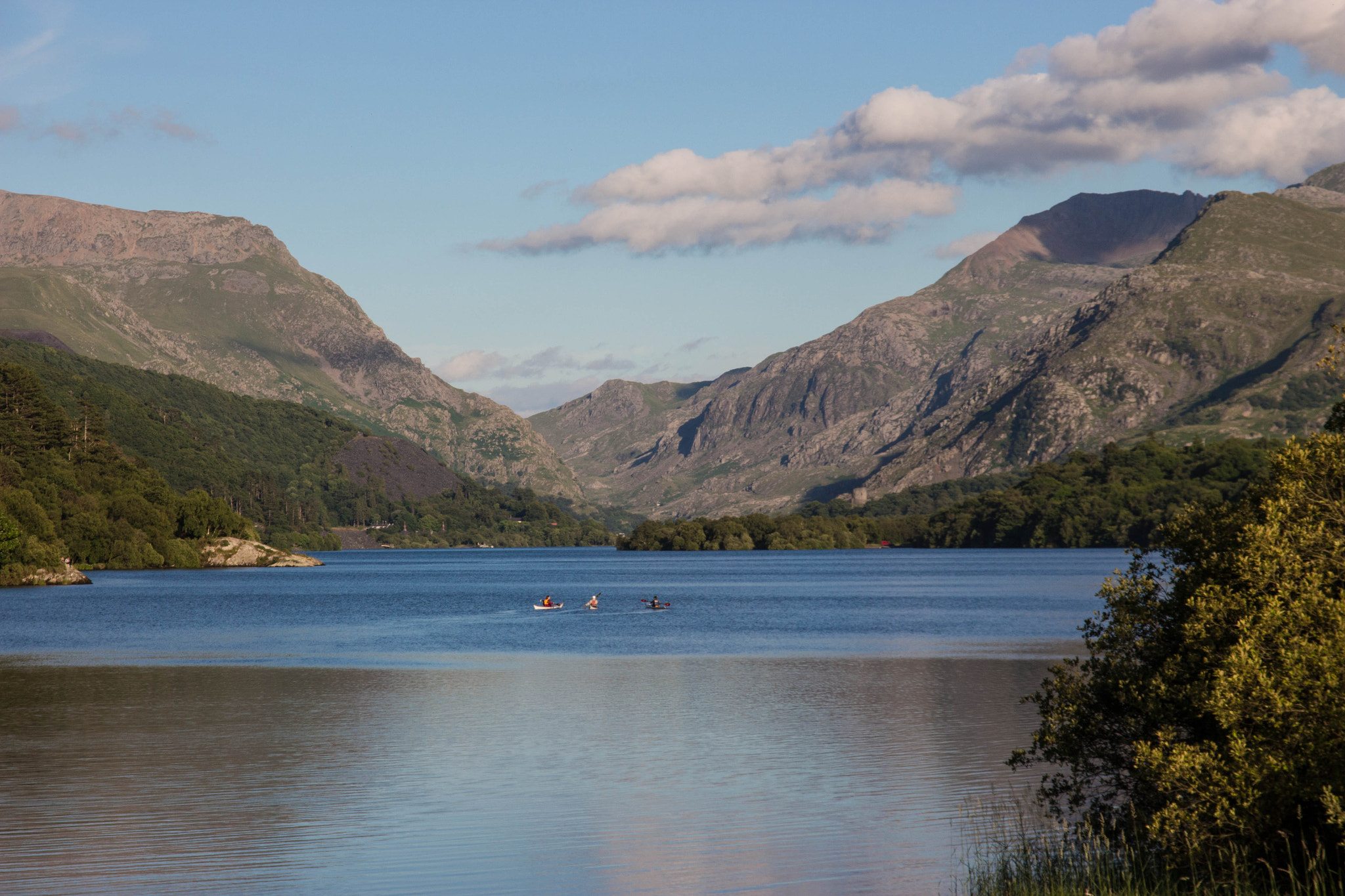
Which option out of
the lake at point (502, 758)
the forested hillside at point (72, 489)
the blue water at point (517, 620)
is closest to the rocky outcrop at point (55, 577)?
the forested hillside at point (72, 489)

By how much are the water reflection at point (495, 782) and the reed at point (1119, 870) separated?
119cm

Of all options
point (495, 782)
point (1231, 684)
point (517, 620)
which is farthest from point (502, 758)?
point (517, 620)

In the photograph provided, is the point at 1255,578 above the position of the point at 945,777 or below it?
above

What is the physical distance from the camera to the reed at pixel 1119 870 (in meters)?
18.0

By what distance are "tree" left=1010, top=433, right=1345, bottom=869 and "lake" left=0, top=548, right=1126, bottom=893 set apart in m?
4.32

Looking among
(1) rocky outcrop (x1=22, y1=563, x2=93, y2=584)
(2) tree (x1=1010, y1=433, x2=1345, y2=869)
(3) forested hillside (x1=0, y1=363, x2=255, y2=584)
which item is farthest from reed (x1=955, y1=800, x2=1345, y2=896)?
(3) forested hillside (x1=0, y1=363, x2=255, y2=584)

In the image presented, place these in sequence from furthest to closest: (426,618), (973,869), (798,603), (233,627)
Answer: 1. (798,603)
2. (426,618)
3. (233,627)
4. (973,869)

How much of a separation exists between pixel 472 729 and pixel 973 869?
73.2 feet

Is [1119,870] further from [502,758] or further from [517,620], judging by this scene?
[517,620]

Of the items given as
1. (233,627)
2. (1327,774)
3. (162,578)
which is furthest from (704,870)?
(162,578)

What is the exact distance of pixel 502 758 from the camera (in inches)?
1395

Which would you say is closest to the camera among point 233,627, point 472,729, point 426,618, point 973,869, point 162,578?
point 973,869

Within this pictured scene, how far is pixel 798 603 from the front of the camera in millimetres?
121812

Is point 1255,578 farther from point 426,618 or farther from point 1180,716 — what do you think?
point 426,618
